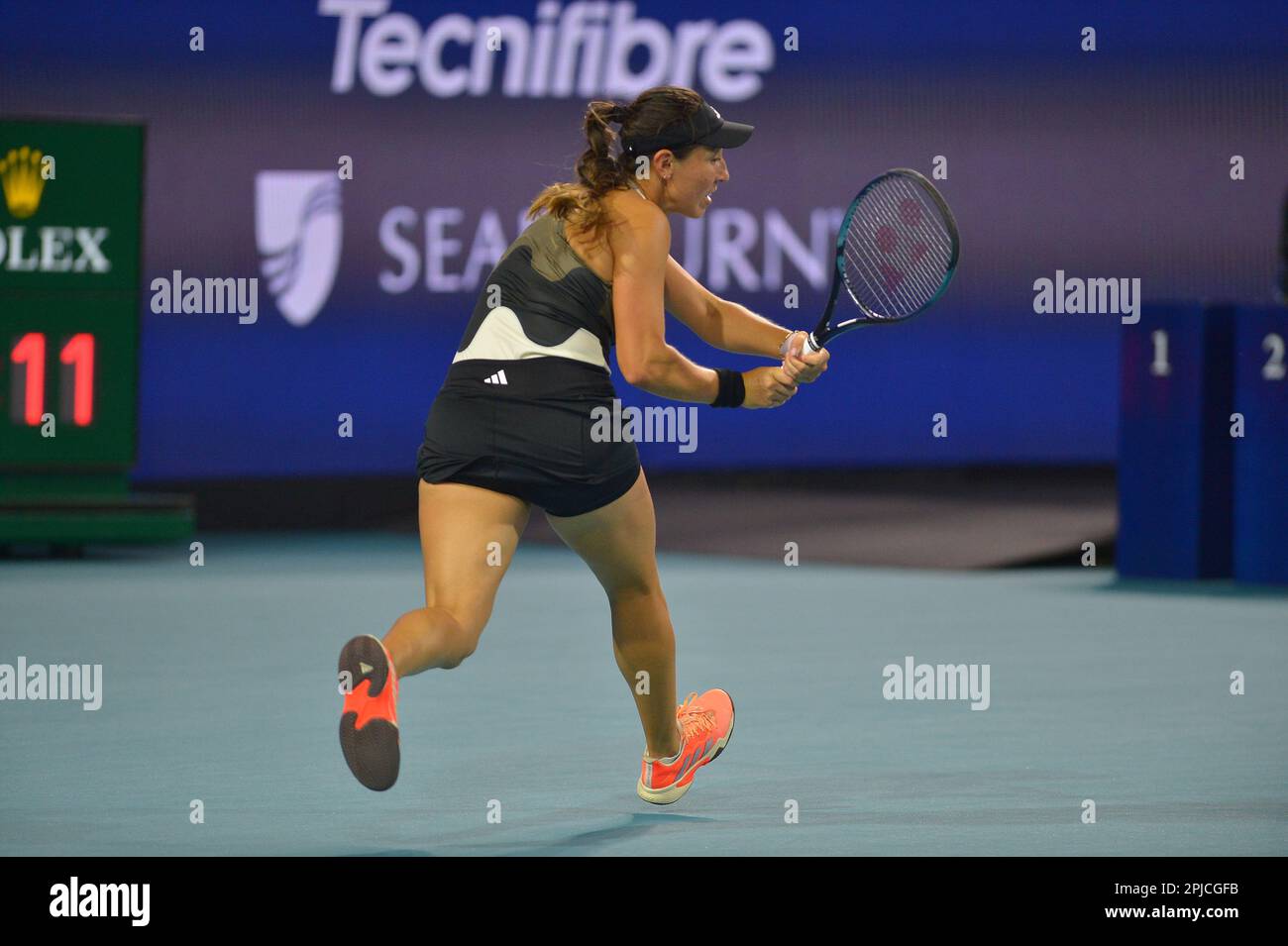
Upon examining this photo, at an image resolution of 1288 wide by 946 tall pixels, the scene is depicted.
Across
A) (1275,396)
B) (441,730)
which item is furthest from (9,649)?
(1275,396)

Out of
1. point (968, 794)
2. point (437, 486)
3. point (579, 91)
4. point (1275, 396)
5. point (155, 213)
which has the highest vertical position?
point (579, 91)

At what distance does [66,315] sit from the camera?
35.9 ft

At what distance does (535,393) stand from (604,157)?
1.80ft

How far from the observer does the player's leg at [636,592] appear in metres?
4.73

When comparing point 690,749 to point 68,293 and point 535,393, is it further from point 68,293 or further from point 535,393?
point 68,293

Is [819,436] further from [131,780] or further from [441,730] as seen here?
[131,780]

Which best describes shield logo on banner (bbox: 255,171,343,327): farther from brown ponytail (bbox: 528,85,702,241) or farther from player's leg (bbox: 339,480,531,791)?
player's leg (bbox: 339,480,531,791)

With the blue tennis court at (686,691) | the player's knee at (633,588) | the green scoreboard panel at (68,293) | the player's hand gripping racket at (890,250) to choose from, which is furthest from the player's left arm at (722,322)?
the green scoreboard panel at (68,293)

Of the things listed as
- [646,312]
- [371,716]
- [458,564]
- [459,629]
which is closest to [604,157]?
[646,312]

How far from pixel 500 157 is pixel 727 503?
2.67 meters

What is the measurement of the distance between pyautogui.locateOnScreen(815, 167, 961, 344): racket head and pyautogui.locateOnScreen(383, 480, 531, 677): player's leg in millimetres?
1107

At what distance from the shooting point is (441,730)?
6.19 m

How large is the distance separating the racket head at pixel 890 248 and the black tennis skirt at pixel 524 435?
0.86 meters

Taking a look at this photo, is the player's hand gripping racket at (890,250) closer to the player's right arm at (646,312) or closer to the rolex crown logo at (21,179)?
the player's right arm at (646,312)
